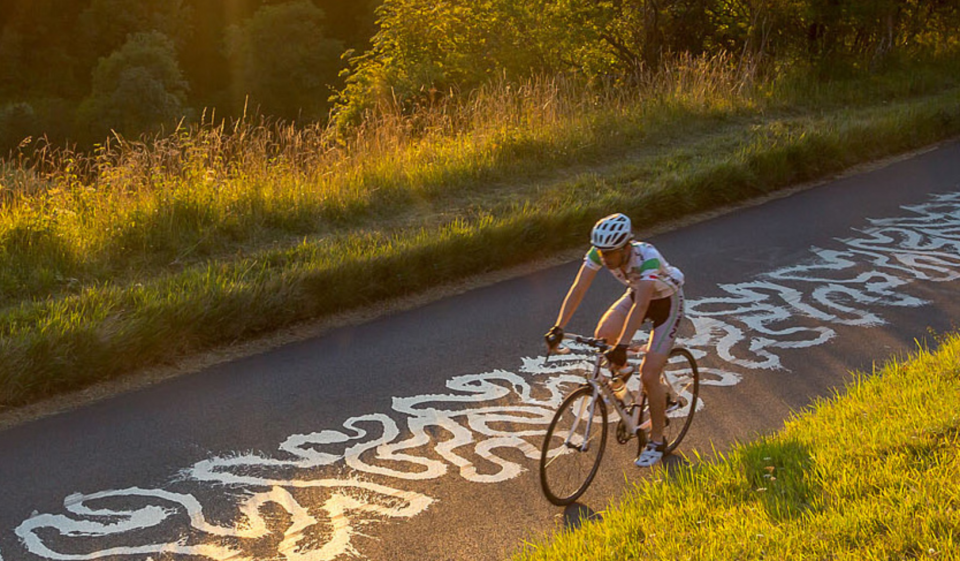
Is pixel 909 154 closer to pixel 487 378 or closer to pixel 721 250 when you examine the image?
pixel 721 250

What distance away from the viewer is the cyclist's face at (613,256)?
232 inches

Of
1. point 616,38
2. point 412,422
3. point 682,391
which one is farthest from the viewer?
point 616,38

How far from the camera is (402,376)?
8.12m

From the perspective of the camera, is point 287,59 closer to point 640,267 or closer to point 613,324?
point 613,324

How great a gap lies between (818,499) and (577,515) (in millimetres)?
1510

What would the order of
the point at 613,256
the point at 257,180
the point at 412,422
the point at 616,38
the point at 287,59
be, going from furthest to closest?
the point at 287,59 < the point at 616,38 < the point at 257,180 < the point at 412,422 < the point at 613,256

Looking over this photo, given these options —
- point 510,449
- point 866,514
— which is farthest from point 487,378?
point 866,514

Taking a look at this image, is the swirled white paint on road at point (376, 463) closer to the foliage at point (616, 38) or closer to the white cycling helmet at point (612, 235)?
the white cycling helmet at point (612, 235)

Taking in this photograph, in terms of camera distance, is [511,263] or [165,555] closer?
[165,555]

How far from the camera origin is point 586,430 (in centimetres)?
598

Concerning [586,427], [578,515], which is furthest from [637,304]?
[578,515]

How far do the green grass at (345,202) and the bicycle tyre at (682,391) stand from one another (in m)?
3.79

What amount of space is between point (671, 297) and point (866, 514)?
2.23m

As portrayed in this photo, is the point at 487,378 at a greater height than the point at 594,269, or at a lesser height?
lesser
